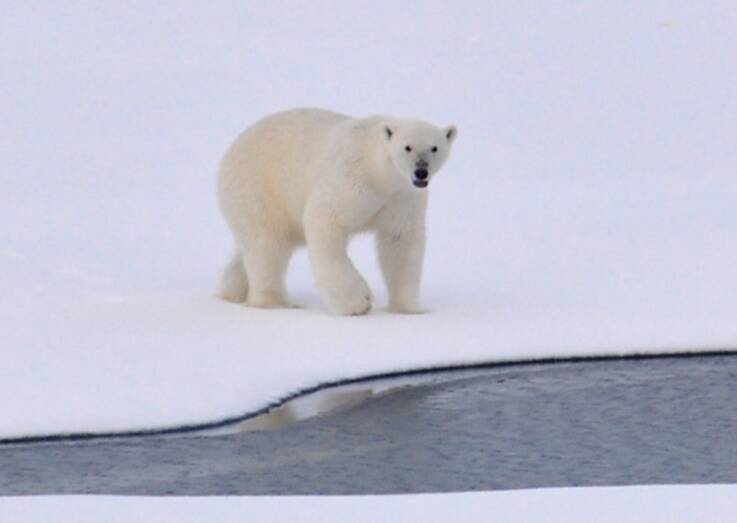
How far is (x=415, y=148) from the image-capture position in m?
8.49

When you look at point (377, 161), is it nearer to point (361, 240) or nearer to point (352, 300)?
point (352, 300)

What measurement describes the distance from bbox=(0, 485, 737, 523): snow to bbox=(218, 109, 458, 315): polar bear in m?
2.67

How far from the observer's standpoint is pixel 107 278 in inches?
400

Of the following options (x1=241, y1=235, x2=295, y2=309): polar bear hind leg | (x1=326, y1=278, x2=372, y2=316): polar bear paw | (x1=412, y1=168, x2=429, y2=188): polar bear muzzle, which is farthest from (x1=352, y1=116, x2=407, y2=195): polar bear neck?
(x1=241, y1=235, x2=295, y2=309): polar bear hind leg

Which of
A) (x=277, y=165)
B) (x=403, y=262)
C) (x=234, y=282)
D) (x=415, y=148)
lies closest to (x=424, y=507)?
(x=415, y=148)

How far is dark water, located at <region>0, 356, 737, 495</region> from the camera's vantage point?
261 inches

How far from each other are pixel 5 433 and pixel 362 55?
9503 millimetres

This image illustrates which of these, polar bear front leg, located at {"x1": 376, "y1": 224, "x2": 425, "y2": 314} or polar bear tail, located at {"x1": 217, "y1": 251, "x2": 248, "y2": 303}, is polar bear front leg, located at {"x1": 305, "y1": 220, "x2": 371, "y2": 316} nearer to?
polar bear front leg, located at {"x1": 376, "y1": 224, "x2": 425, "y2": 314}

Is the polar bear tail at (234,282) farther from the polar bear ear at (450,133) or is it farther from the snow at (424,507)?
the snow at (424,507)

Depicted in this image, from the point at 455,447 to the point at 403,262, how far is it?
2.01 metres

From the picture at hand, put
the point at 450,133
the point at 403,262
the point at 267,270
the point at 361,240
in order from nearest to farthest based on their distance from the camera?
the point at 450,133 < the point at 403,262 < the point at 267,270 < the point at 361,240

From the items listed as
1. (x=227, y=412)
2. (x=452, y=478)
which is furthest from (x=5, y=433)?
(x=452, y=478)

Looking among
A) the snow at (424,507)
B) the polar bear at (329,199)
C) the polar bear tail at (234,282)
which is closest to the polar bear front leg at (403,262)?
the polar bear at (329,199)

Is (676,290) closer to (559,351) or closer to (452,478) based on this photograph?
(559,351)
